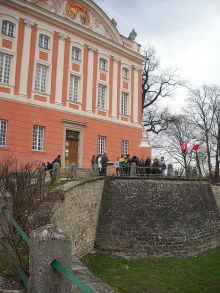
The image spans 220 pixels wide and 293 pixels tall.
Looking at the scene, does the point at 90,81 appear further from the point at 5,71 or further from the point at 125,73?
the point at 5,71

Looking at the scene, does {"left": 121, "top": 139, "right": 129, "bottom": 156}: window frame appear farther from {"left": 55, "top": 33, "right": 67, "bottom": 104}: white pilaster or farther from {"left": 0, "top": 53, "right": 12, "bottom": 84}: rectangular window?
{"left": 0, "top": 53, "right": 12, "bottom": 84}: rectangular window

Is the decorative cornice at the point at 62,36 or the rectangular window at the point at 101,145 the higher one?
the decorative cornice at the point at 62,36

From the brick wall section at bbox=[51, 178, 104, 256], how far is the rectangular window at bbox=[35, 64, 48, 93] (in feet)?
26.5

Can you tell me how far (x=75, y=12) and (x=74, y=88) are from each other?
208 inches

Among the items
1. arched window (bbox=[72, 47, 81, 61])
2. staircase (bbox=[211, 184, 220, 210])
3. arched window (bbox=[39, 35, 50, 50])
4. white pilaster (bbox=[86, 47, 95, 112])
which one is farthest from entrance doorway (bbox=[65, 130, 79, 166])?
staircase (bbox=[211, 184, 220, 210])

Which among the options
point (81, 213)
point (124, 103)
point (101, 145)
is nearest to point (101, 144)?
point (101, 145)

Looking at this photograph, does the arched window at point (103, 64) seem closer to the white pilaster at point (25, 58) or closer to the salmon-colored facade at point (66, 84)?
the salmon-colored facade at point (66, 84)

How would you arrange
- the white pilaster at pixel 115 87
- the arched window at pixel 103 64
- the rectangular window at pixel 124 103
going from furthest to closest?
the rectangular window at pixel 124 103, the white pilaster at pixel 115 87, the arched window at pixel 103 64

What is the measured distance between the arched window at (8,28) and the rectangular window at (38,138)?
579 centimetres

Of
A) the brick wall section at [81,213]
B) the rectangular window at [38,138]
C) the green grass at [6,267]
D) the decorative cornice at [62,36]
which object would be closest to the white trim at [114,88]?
the decorative cornice at [62,36]

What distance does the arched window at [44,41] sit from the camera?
79.6ft

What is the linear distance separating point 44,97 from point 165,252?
12.1 meters

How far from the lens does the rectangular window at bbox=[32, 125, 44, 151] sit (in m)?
23.3

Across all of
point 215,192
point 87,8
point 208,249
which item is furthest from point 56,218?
point 87,8
